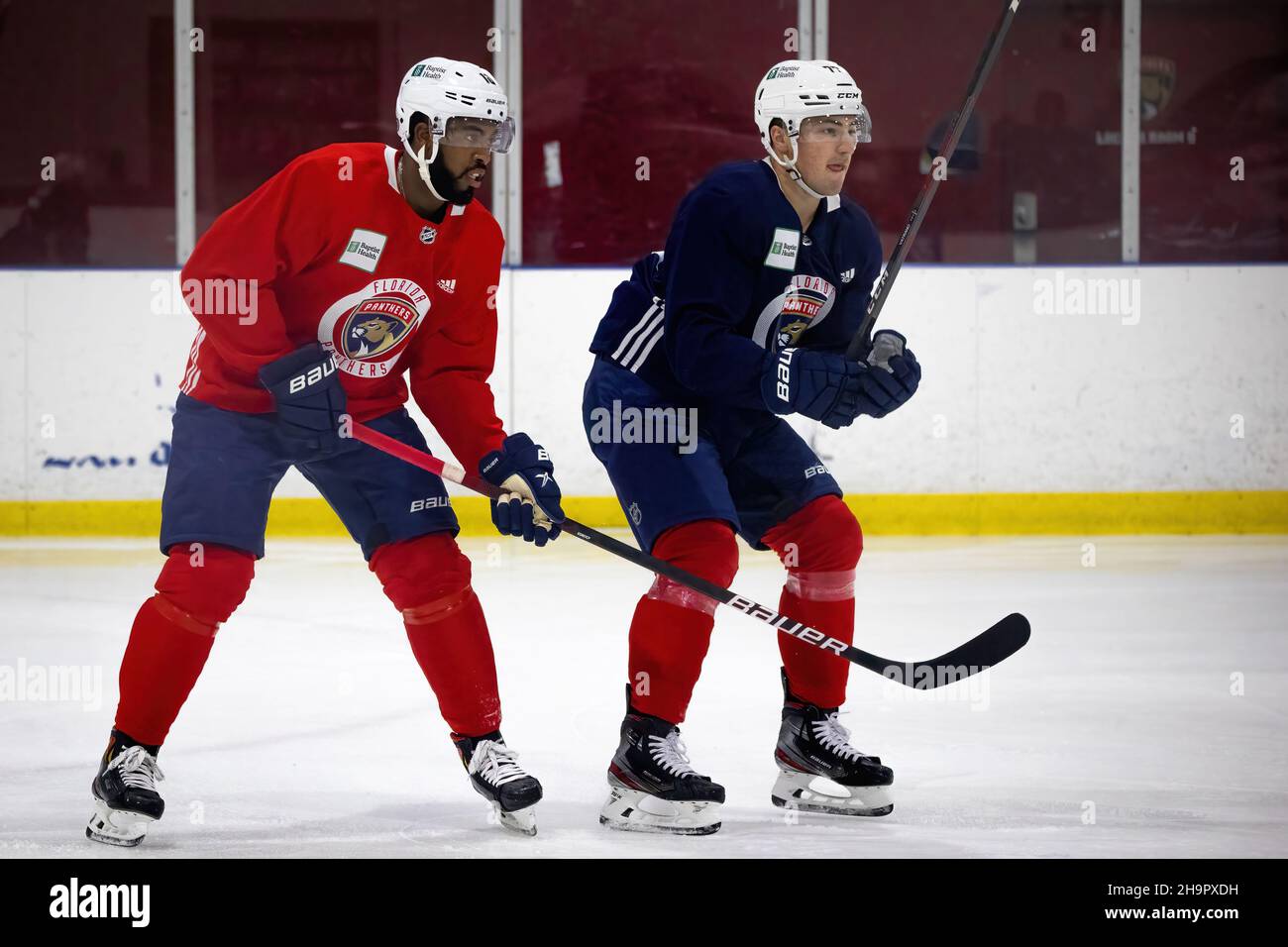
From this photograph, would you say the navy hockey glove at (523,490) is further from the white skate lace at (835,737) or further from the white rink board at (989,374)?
the white rink board at (989,374)

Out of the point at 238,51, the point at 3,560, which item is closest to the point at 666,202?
the point at 238,51

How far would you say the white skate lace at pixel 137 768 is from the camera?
2455 mm

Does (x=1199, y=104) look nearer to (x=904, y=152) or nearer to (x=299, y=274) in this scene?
(x=904, y=152)

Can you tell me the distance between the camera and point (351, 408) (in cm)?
266

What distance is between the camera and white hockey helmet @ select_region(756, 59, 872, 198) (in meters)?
2.68

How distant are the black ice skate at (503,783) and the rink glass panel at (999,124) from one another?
465 centimetres

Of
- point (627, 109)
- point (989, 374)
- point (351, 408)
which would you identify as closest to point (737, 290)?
point (351, 408)

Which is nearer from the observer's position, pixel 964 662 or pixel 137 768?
pixel 137 768

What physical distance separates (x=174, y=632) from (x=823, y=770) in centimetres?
Answer: 99

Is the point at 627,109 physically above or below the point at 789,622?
above

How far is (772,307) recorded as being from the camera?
2.74m

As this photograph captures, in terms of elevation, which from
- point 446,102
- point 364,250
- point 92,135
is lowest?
point 364,250

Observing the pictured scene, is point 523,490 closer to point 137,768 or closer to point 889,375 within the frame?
point 889,375

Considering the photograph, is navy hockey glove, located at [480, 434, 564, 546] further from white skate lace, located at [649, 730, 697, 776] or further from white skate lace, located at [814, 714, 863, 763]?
white skate lace, located at [814, 714, 863, 763]
